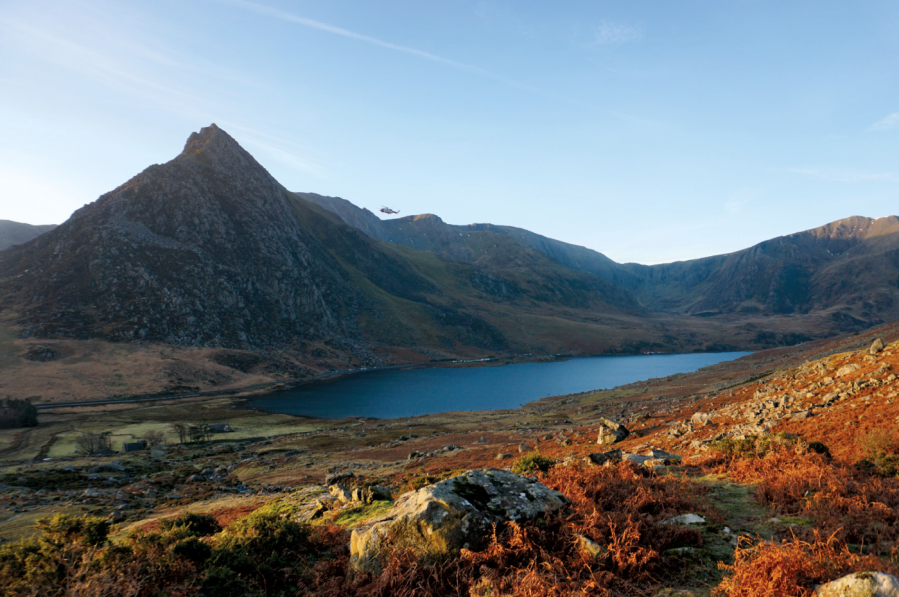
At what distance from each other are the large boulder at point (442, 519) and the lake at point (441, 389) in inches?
2823

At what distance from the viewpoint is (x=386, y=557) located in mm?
6801

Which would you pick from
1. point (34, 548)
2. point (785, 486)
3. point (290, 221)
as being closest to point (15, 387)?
point (34, 548)

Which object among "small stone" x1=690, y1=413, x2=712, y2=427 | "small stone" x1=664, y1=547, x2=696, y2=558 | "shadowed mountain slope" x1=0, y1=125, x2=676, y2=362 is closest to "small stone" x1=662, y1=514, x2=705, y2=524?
"small stone" x1=664, y1=547, x2=696, y2=558

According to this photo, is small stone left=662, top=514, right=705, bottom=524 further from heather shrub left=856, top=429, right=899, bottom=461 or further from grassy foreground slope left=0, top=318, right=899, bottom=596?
heather shrub left=856, top=429, right=899, bottom=461

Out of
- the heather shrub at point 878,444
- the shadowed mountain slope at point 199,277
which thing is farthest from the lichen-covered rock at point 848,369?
the shadowed mountain slope at point 199,277

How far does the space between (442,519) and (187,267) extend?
162m

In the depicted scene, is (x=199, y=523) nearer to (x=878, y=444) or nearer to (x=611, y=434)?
(x=878, y=444)

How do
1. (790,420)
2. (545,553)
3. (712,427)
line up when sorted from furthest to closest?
(712,427) → (790,420) → (545,553)

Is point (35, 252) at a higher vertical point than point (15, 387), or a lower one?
higher

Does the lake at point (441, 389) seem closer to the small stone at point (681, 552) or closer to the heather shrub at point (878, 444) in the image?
the heather shrub at point (878, 444)

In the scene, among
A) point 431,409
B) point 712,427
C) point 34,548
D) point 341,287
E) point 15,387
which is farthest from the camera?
point 341,287

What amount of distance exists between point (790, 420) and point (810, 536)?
13.6 m

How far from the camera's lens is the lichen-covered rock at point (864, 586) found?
4223 mm

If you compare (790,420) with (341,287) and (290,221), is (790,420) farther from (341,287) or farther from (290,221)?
(290,221)
